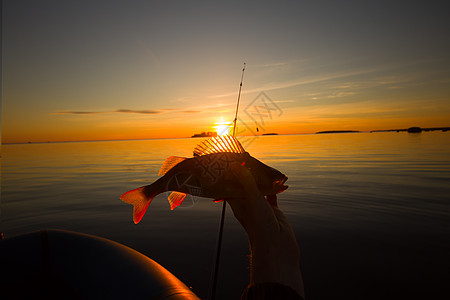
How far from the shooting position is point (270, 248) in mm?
1642

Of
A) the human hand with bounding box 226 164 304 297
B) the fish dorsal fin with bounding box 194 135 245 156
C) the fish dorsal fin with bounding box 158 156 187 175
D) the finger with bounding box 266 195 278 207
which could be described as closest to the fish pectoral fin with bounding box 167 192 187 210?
the fish dorsal fin with bounding box 158 156 187 175

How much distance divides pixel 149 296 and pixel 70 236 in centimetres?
158

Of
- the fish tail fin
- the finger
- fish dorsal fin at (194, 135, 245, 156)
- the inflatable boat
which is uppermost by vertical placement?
fish dorsal fin at (194, 135, 245, 156)

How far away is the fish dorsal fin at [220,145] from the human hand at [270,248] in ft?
4.16

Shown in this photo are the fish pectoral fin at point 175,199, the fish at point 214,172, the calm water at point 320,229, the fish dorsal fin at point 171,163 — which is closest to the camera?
the fish at point 214,172

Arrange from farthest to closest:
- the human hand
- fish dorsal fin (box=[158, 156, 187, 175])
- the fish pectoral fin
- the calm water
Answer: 1. the calm water
2. the fish pectoral fin
3. fish dorsal fin (box=[158, 156, 187, 175])
4. the human hand

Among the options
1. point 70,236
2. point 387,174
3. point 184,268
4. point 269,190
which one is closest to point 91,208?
point 184,268

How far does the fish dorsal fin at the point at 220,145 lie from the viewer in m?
3.18

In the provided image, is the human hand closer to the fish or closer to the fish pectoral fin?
the fish

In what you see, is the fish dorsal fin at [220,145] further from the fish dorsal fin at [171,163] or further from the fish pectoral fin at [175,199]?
the fish pectoral fin at [175,199]

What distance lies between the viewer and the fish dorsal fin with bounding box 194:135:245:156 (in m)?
3.18

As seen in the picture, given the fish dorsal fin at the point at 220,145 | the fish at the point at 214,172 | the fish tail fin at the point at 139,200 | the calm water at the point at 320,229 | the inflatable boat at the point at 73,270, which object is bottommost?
the calm water at the point at 320,229

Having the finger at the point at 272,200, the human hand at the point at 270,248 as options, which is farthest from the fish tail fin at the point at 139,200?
the human hand at the point at 270,248

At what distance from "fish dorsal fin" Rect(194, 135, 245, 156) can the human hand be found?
127 centimetres
